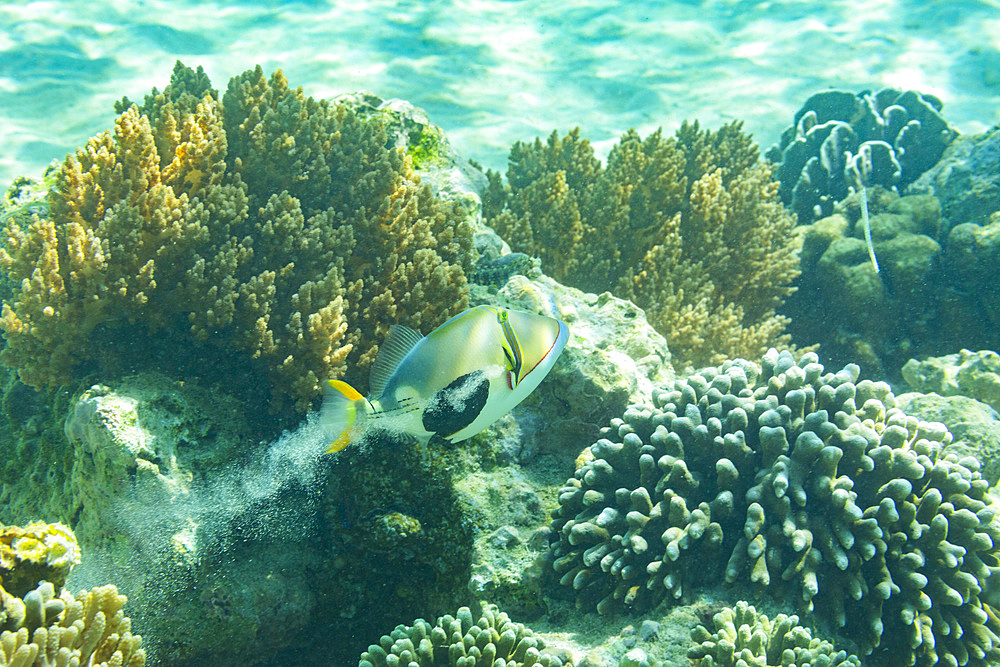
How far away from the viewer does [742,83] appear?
46.7 feet

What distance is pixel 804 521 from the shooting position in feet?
8.46

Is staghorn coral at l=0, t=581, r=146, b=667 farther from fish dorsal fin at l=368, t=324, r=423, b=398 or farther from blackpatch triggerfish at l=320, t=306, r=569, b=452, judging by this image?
fish dorsal fin at l=368, t=324, r=423, b=398

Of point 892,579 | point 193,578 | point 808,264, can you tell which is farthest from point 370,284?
point 808,264

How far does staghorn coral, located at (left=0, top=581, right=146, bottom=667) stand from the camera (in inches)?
72.8

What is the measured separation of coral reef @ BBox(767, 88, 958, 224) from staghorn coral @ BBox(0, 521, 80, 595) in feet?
28.5

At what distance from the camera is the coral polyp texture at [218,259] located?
285 centimetres

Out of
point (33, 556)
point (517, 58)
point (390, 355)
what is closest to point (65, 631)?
point (33, 556)

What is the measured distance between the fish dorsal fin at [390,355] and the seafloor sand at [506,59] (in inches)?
Result: 405

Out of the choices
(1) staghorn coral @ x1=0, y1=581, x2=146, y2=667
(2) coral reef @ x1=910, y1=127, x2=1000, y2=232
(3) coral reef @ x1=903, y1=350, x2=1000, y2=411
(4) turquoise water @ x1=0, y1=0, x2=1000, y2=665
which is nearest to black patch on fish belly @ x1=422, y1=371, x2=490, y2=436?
(1) staghorn coral @ x1=0, y1=581, x2=146, y2=667

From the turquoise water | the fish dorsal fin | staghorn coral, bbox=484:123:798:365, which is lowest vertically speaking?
the fish dorsal fin

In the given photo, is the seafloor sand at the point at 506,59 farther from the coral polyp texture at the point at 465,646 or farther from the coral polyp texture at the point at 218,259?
the coral polyp texture at the point at 465,646

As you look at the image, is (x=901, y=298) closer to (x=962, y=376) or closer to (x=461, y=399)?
(x=962, y=376)

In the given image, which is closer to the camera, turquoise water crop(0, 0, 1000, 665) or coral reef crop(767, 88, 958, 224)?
coral reef crop(767, 88, 958, 224)

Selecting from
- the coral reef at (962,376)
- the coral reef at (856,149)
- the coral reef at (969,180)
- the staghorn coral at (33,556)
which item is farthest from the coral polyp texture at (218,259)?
the coral reef at (969,180)
